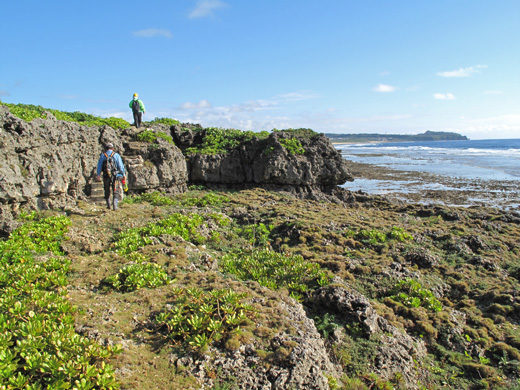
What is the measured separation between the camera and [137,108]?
1877cm

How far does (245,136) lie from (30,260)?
1721 centimetres

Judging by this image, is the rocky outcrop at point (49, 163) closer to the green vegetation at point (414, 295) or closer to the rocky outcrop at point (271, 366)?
the rocky outcrop at point (271, 366)

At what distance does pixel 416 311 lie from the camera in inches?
299

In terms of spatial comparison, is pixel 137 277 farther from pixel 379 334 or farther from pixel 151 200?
pixel 151 200

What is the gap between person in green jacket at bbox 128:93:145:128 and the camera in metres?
18.5

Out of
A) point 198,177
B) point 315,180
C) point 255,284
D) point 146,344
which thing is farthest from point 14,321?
point 315,180

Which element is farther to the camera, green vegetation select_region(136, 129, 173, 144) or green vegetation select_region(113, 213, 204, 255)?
green vegetation select_region(136, 129, 173, 144)

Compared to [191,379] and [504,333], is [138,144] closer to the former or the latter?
[191,379]

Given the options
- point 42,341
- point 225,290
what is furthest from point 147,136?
point 42,341

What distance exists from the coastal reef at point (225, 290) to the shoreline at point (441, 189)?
11.7 meters

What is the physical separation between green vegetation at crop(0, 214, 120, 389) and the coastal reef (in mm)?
24

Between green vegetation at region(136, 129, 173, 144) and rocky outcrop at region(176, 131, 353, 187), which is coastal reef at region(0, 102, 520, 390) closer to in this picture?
green vegetation at region(136, 129, 173, 144)

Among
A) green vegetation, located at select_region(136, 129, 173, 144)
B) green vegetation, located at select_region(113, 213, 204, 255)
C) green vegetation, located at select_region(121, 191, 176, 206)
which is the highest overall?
green vegetation, located at select_region(136, 129, 173, 144)

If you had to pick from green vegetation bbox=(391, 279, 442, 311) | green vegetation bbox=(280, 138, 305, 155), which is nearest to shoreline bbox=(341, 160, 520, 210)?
green vegetation bbox=(280, 138, 305, 155)
